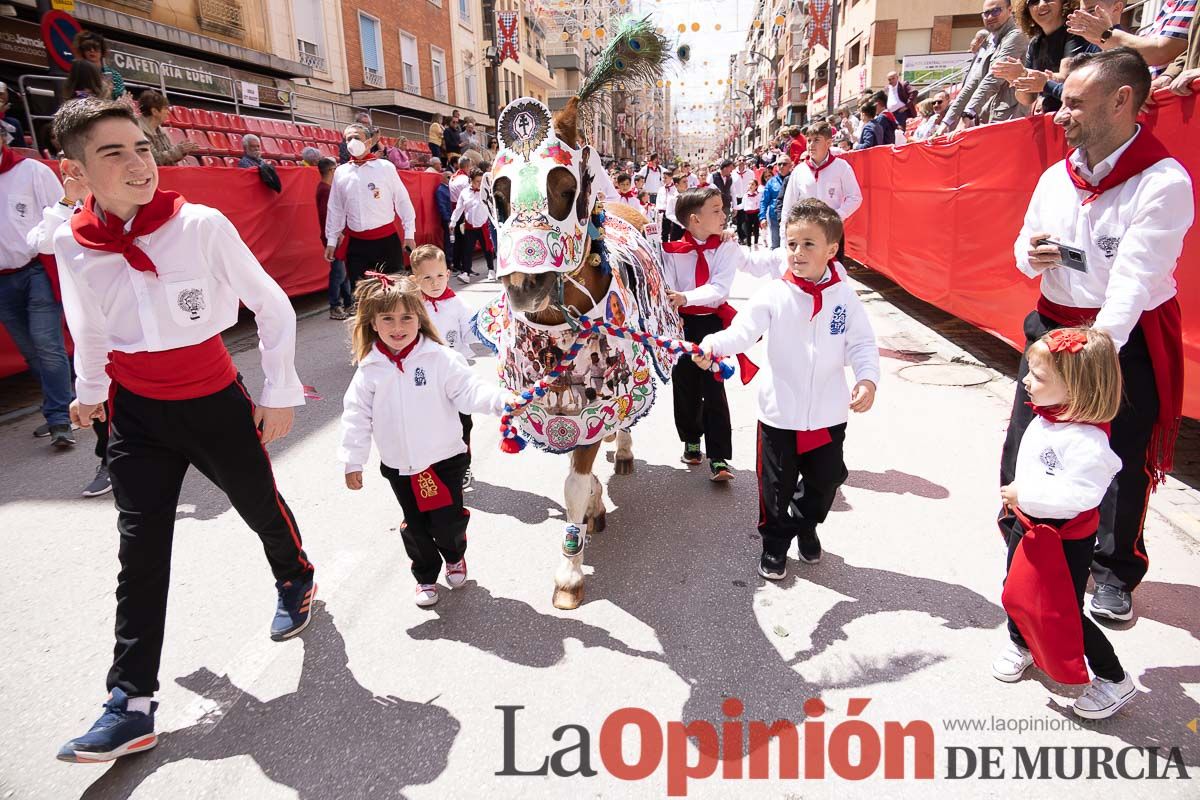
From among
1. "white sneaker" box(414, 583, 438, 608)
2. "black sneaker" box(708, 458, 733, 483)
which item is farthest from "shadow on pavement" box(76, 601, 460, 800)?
"black sneaker" box(708, 458, 733, 483)

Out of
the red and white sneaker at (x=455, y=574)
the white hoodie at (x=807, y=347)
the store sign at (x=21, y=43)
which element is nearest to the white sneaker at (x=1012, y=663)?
the white hoodie at (x=807, y=347)

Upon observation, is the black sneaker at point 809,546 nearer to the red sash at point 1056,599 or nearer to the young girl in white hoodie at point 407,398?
the red sash at point 1056,599

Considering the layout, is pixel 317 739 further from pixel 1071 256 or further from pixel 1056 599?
pixel 1071 256

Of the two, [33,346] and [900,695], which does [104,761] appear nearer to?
[900,695]

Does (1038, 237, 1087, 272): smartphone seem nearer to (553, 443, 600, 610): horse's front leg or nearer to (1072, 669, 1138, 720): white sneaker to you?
(1072, 669, 1138, 720): white sneaker

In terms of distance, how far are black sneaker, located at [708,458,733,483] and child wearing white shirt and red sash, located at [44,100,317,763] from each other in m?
2.51

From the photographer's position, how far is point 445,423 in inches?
118

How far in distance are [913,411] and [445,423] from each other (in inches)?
154

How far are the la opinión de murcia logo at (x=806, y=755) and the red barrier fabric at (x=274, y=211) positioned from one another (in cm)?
735

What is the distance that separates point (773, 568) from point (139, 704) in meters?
2.52

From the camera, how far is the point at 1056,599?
7.41ft

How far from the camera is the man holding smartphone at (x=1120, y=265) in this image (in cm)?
235

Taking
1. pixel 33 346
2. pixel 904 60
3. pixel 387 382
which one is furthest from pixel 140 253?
pixel 904 60

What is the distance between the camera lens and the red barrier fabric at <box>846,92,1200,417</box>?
395cm
